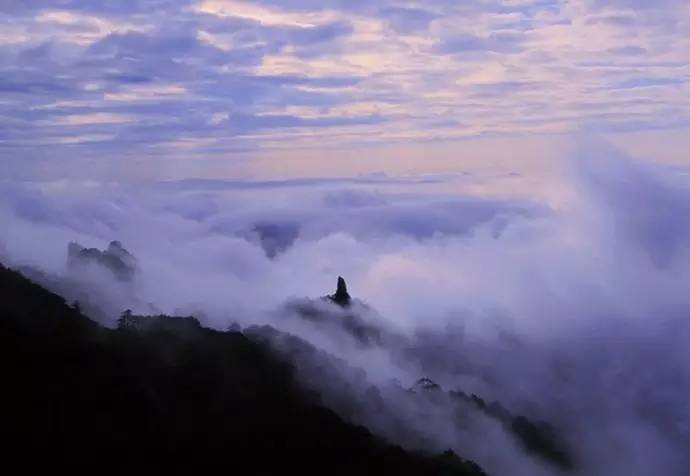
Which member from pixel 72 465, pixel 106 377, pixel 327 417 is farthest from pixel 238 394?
pixel 72 465


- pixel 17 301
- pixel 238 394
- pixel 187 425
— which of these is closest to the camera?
pixel 187 425

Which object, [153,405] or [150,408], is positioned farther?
[153,405]

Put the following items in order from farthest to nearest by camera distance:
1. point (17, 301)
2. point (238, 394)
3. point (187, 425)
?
point (238, 394)
point (17, 301)
point (187, 425)

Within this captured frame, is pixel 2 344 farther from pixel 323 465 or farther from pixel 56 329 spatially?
pixel 323 465

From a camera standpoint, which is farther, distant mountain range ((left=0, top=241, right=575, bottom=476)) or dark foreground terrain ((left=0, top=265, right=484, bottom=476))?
distant mountain range ((left=0, top=241, right=575, bottom=476))

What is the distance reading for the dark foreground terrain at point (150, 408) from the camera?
4877 inches

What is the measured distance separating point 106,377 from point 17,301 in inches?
1005

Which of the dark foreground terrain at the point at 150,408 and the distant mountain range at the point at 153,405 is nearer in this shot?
the dark foreground terrain at the point at 150,408

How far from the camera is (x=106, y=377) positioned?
143125 millimetres

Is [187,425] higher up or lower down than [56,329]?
lower down

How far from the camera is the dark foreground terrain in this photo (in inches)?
4877

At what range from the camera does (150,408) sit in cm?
14325

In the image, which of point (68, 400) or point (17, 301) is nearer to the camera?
point (68, 400)

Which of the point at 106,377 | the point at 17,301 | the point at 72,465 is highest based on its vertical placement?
the point at 17,301
